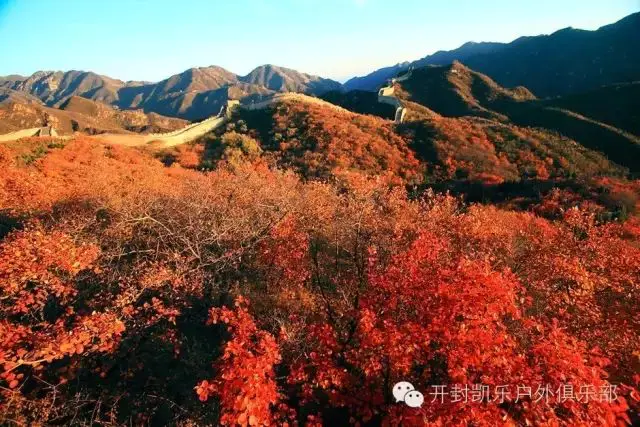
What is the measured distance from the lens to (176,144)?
54.3 metres

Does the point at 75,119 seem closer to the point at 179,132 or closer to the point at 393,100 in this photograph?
the point at 179,132

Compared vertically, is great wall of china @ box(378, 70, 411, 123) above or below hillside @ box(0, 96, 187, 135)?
below

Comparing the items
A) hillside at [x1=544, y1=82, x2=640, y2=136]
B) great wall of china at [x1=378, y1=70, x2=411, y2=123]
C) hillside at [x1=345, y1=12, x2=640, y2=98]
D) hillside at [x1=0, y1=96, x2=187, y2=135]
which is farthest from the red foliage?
hillside at [x1=345, y1=12, x2=640, y2=98]

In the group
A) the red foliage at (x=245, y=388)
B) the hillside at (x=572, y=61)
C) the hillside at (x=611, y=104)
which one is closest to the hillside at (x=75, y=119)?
the hillside at (x=611, y=104)

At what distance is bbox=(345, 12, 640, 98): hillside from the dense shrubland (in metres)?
117

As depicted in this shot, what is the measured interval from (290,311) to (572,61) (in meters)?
161

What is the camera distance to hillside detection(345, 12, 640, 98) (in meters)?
121

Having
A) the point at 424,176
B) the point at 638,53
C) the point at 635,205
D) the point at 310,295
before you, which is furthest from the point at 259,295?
the point at 638,53

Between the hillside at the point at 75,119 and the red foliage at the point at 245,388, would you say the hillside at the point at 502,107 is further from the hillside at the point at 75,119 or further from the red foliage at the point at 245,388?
the hillside at the point at 75,119

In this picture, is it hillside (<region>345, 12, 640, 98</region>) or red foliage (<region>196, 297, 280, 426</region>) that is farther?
hillside (<region>345, 12, 640, 98</region>)

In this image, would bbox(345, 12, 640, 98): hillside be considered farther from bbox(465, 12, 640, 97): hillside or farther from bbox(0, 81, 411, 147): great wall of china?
bbox(0, 81, 411, 147): great wall of china

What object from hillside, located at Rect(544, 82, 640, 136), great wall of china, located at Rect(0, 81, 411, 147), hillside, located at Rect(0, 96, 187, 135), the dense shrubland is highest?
hillside, located at Rect(0, 96, 187, 135)

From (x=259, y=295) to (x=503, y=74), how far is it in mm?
168282

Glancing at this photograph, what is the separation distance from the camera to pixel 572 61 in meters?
138
